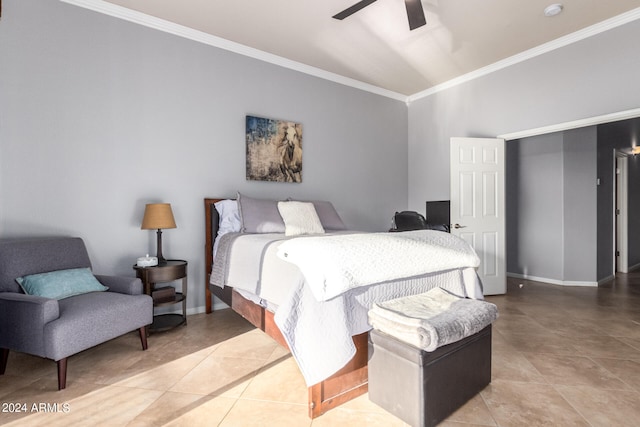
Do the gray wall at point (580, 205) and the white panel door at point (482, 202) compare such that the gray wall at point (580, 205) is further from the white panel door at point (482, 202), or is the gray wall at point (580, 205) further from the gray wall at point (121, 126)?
the gray wall at point (121, 126)

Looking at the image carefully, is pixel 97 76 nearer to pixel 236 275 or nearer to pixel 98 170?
pixel 98 170

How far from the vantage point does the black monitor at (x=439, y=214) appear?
4492 mm

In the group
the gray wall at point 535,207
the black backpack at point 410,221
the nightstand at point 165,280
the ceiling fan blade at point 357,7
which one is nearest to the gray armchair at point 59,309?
the nightstand at point 165,280

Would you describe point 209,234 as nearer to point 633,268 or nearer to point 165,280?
point 165,280

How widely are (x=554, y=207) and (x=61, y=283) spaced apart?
5.91 metres

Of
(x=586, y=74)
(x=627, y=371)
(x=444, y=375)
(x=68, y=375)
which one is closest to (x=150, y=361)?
(x=68, y=375)

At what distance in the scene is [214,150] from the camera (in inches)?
140

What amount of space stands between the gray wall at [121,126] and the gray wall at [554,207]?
3413 millimetres

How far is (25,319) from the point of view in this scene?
197cm

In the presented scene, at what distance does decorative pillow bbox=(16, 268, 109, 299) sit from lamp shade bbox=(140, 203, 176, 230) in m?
0.57

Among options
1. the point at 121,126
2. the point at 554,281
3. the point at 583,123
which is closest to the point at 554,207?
the point at 554,281

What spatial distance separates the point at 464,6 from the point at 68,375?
4.24 meters

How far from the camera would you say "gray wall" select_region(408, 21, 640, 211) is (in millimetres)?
3270

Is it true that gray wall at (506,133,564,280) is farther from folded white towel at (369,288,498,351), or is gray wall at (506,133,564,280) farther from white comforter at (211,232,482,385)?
folded white towel at (369,288,498,351)
